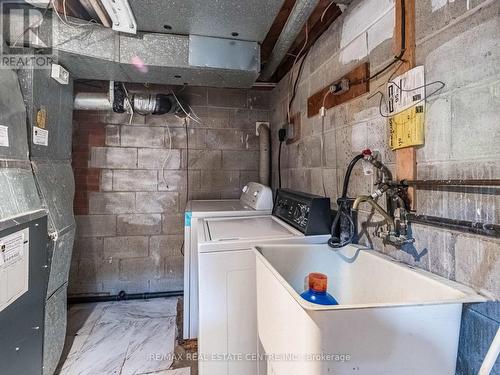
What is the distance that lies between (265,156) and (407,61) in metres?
1.88

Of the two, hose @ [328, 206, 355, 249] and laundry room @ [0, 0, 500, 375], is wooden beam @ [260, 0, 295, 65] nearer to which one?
laundry room @ [0, 0, 500, 375]

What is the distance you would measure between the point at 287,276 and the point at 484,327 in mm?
648

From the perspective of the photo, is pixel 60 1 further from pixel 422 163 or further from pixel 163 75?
pixel 422 163

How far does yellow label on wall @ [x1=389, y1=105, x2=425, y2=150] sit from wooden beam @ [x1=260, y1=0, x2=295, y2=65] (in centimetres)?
114

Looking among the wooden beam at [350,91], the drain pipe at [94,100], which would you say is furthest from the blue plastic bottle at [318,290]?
the drain pipe at [94,100]

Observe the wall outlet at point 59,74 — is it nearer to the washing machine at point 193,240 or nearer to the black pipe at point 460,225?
Result: the washing machine at point 193,240

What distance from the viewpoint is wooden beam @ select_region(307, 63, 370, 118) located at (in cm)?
130

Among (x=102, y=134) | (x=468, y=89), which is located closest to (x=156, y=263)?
(x=102, y=134)

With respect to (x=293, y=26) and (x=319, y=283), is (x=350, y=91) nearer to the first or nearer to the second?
(x=293, y=26)

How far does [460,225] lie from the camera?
0.79 meters

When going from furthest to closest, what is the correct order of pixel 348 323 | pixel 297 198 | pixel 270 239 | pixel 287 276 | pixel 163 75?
pixel 163 75 → pixel 297 198 → pixel 270 239 → pixel 287 276 → pixel 348 323

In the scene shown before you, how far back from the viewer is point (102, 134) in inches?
105

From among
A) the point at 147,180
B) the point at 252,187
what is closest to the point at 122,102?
the point at 147,180

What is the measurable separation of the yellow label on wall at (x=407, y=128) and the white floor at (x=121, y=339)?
6.20 feet
